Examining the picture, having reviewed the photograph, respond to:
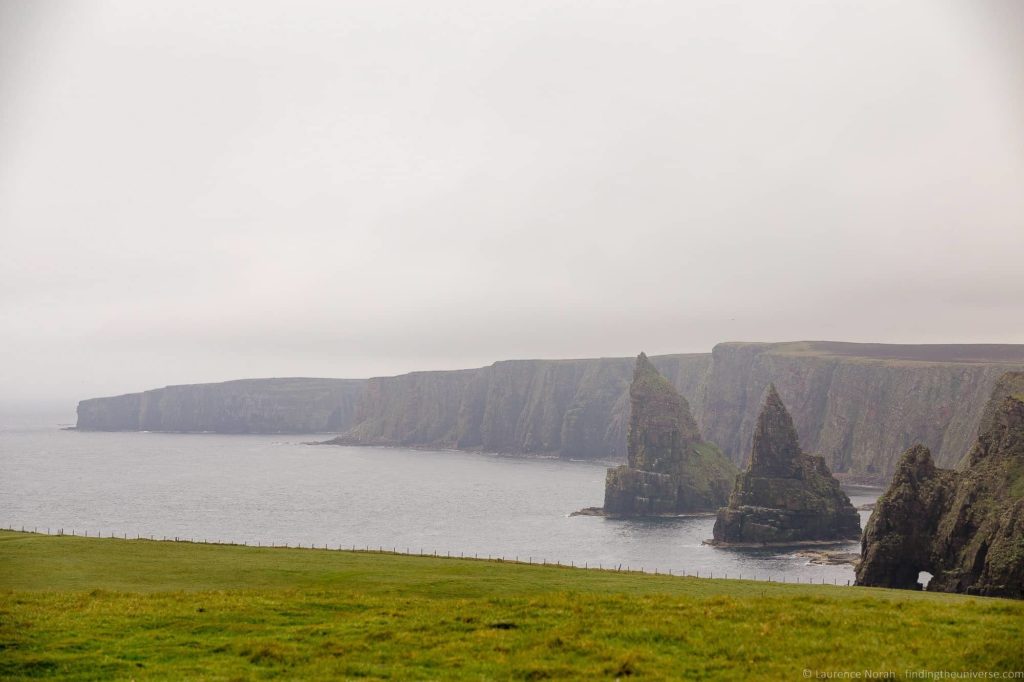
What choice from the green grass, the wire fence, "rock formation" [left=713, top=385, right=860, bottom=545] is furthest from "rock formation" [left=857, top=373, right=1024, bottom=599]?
the green grass

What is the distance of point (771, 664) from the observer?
22234mm

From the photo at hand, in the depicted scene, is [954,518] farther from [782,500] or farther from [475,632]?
[475,632]

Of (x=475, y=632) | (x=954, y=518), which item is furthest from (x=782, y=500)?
(x=475, y=632)

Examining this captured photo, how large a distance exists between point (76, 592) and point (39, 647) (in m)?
9.80

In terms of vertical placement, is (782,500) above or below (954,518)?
below

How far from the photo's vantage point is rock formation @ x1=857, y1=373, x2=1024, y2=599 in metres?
81.6

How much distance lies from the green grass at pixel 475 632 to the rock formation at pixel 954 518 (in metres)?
55.2

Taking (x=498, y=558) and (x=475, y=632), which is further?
(x=498, y=558)

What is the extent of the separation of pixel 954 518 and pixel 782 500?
6412 centimetres

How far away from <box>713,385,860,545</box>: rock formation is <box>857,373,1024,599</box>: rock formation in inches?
1943

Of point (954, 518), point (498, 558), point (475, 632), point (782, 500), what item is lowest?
point (782, 500)

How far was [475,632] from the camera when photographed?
85.0 ft

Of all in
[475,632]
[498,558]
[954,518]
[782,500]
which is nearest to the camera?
[475,632]

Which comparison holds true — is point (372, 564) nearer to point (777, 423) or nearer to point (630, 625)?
point (630, 625)
